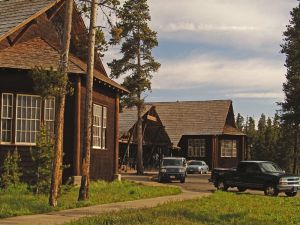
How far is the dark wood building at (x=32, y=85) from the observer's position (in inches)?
922

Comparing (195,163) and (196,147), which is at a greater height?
(196,147)

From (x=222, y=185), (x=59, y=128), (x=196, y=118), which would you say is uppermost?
(x=196, y=118)

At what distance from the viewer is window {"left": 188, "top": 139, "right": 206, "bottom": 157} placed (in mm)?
61875

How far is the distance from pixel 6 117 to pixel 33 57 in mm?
2973

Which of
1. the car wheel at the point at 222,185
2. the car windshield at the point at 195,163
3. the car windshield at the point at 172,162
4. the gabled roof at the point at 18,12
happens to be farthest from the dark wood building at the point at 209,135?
the gabled roof at the point at 18,12

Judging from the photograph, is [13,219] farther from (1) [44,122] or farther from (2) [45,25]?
(2) [45,25]

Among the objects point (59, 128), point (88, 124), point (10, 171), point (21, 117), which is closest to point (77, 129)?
point (21, 117)

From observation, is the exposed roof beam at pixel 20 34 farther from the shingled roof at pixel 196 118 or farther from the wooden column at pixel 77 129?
the shingled roof at pixel 196 118

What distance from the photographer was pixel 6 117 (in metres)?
23.4

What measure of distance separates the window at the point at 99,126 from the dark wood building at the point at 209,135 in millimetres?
32285

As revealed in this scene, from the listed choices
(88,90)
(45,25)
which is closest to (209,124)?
(45,25)

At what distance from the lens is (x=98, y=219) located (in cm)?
1384

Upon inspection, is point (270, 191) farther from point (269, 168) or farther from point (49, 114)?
point (49, 114)

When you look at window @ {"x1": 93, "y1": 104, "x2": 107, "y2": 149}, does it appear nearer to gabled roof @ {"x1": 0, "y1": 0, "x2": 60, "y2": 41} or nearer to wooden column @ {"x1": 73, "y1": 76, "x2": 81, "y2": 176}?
wooden column @ {"x1": 73, "y1": 76, "x2": 81, "y2": 176}
